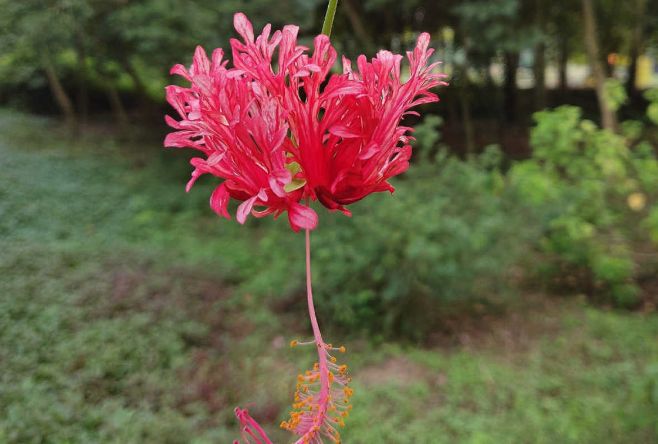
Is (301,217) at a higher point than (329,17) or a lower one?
lower

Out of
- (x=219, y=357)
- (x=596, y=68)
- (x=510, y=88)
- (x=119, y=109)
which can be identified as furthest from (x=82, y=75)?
(x=510, y=88)

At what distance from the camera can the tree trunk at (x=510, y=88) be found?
452 inches

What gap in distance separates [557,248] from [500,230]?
95cm

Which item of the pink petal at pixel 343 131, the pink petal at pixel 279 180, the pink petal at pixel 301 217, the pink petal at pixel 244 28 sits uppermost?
the pink petal at pixel 244 28

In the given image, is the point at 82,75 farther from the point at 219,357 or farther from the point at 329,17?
the point at 329,17

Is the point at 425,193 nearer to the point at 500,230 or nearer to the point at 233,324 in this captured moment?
the point at 500,230

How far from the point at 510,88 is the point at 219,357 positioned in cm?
956

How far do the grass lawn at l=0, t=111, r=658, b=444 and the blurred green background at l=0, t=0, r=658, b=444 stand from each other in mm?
17

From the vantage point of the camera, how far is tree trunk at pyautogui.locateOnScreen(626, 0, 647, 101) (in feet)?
33.3

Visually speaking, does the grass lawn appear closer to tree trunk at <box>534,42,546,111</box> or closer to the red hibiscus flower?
the red hibiscus flower

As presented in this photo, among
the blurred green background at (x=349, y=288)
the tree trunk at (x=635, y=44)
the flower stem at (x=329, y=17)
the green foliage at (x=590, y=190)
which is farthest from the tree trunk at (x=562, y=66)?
the flower stem at (x=329, y=17)

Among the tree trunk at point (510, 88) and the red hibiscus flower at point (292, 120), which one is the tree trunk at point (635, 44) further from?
the red hibiscus flower at point (292, 120)

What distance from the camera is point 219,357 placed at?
428cm

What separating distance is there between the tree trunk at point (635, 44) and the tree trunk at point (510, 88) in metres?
2.21
